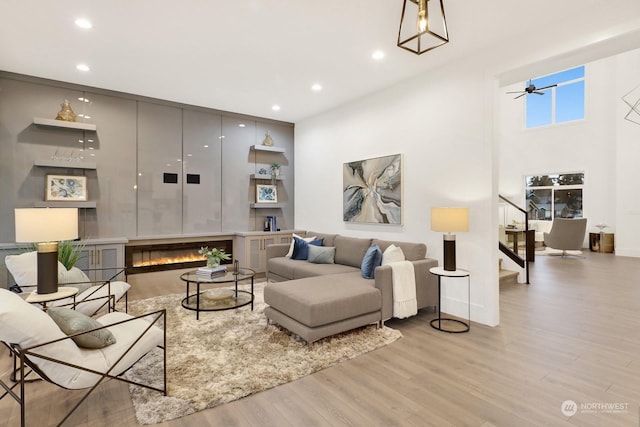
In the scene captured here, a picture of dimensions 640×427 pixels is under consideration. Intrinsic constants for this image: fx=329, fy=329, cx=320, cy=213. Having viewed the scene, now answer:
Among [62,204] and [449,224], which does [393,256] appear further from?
[62,204]

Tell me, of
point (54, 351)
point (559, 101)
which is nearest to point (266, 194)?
point (54, 351)

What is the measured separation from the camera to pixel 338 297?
3.19m

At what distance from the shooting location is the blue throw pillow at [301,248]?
5277 millimetres

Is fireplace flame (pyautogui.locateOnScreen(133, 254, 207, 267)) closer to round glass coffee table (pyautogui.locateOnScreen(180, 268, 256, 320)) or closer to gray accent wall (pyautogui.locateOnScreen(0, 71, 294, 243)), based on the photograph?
gray accent wall (pyautogui.locateOnScreen(0, 71, 294, 243))

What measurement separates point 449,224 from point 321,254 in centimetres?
211

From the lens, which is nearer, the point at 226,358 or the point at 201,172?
the point at 226,358

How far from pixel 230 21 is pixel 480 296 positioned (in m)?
3.98

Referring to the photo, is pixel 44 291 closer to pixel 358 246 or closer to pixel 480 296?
pixel 358 246

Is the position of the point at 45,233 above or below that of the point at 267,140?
below

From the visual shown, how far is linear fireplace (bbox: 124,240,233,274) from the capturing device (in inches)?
223

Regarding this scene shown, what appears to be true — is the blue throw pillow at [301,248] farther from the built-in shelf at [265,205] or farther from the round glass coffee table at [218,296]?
the built-in shelf at [265,205]

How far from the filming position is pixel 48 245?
2.72m

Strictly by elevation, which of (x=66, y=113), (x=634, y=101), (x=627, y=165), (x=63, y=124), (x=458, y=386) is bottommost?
(x=458, y=386)

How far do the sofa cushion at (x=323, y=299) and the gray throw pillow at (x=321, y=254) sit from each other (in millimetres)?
1266
